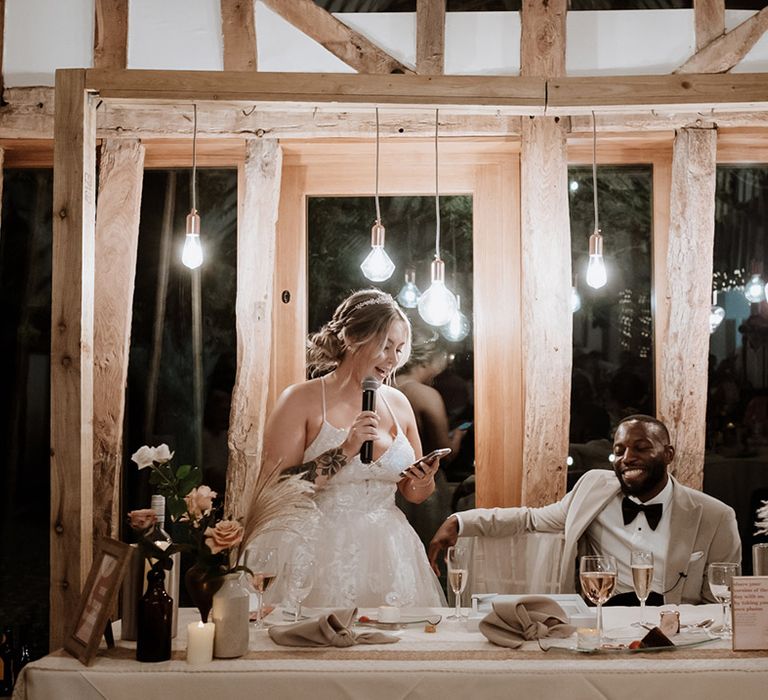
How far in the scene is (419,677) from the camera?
2.08 metres

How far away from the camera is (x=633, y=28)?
12.7ft

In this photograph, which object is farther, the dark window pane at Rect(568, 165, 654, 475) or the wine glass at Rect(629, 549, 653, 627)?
the dark window pane at Rect(568, 165, 654, 475)

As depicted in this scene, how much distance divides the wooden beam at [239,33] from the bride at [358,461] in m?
1.12

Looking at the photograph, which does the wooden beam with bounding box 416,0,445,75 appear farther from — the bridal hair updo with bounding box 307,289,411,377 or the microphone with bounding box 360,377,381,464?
the microphone with bounding box 360,377,381,464

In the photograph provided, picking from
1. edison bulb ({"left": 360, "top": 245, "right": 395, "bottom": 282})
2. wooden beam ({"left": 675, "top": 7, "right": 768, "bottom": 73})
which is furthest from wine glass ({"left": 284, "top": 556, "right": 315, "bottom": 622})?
wooden beam ({"left": 675, "top": 7, "right": 768, "bottom": 73})

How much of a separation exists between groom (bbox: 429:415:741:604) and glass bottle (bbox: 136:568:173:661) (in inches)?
54.5

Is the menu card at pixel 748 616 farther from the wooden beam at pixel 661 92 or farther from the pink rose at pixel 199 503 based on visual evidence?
the wooden beam at pixel 661 92

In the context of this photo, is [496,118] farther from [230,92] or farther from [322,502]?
[322,502]

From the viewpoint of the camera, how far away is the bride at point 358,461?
3348mm

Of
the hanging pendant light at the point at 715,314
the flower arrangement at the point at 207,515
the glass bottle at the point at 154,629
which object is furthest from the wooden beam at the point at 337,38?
the glass bottle at the point at 154,629

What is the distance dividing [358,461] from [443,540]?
1.43 ft

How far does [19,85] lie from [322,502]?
2223mm

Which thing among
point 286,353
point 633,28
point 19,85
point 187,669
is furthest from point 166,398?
point 633,28

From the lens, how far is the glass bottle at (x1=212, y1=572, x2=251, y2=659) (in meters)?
2.18
